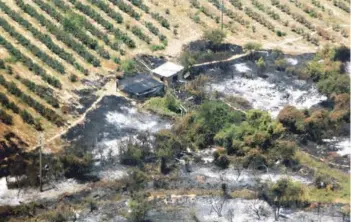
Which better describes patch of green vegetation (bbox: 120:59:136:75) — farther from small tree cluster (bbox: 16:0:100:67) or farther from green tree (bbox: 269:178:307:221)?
green tree (bbox: 269:178:307:221)

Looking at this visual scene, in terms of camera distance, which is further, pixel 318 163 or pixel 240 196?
pixel 318 163

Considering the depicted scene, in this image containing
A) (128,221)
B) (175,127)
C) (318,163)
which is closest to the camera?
(128,221)

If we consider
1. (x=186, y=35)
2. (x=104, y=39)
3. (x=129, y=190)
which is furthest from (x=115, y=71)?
(x=129, y=190)

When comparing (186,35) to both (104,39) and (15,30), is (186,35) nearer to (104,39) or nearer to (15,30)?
(104,39)

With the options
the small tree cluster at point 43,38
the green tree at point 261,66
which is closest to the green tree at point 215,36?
the green tree at point 261,66

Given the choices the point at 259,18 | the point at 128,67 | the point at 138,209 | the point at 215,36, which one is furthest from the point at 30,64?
the point at 259,18

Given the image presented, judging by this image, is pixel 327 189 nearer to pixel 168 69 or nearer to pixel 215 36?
pixel 168 69

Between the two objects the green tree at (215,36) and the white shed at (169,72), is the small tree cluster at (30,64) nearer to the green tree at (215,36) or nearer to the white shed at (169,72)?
the white shed at (169,72)
